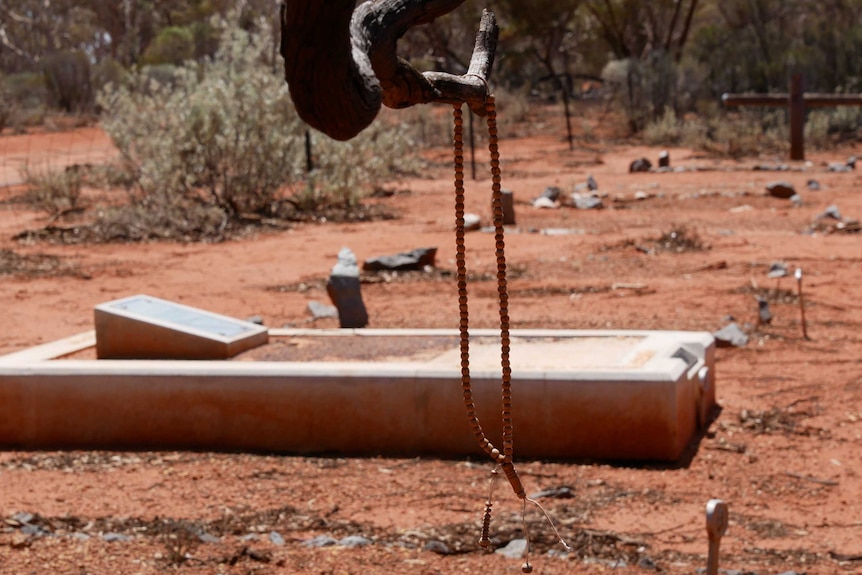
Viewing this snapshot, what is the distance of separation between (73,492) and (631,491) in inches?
95.3

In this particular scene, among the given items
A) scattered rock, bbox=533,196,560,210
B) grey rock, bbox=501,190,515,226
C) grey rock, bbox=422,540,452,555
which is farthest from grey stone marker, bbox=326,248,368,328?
scattered rock, bbox=533,196,560,210

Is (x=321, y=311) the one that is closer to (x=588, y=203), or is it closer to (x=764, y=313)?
(x=764, y=313)

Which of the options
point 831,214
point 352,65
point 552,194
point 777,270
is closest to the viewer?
point 352,65

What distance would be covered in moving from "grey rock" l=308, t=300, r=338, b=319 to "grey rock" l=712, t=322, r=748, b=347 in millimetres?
2739

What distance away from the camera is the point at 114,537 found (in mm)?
4902

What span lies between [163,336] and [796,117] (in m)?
14.8

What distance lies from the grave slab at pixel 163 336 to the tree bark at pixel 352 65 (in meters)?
4.45

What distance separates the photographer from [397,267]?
1094cm

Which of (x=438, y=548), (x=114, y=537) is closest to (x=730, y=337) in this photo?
(x=438, y=548)

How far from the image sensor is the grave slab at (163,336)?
6574 millimetres

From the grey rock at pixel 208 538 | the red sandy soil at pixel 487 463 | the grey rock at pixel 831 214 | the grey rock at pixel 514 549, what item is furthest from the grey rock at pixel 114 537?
the grey rock at pixel 831 214

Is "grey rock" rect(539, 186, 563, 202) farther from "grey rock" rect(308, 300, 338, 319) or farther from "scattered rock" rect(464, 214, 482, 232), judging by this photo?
"grey rock" rect(308, 300, 338, 319)

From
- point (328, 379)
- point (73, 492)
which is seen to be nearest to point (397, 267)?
point (328, 379)

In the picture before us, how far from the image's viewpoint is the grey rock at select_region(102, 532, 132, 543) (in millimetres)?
4879
